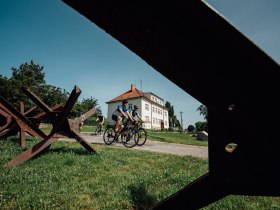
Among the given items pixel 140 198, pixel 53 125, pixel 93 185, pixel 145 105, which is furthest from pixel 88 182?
pixel 145 105

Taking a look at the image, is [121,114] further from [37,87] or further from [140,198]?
[37,87]

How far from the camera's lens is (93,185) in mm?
3871

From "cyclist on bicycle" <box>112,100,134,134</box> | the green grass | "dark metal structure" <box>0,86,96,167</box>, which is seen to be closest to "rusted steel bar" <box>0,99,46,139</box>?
"dark metal structure" <box>0,86,96,167</box>

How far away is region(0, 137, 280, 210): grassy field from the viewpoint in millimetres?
3131

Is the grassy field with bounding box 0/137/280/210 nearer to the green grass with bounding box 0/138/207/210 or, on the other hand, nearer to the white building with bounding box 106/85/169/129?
the green grass with bounding box 0/138/207/210

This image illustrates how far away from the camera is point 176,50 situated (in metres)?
0.91

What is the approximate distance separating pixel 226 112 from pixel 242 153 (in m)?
0.24

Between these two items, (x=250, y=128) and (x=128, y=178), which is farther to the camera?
(x=128, y=178)

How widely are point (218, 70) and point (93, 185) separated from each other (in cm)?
361

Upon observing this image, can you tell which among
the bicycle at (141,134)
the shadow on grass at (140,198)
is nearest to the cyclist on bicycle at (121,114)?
the bicycle at (141,134)

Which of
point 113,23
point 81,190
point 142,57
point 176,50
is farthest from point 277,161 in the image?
point 81,190

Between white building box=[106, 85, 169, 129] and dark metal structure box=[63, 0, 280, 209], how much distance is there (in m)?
57.6

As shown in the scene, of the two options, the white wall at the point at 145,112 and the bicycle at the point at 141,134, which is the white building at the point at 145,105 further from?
the bicycle at the point at 141,134

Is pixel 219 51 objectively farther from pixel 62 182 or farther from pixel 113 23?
pixel 62 182
